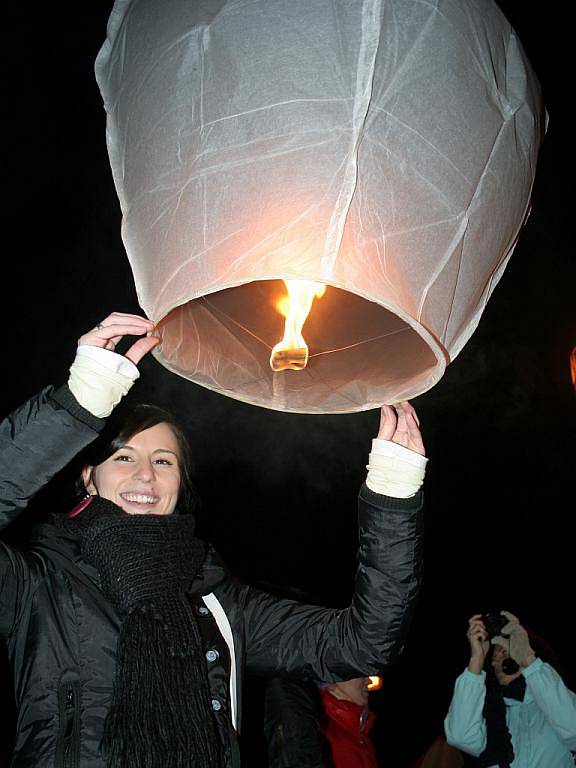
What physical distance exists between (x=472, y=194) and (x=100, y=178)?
3074 mm

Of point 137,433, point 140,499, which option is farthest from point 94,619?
point 137,433

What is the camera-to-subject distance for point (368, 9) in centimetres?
78

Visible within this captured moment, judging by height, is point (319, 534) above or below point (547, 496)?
below

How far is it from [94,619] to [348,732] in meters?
1.43

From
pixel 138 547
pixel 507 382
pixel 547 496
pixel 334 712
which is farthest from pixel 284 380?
pixel 547 496

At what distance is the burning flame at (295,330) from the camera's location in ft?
2.83

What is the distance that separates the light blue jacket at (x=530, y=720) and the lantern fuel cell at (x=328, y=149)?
1761 millimetres

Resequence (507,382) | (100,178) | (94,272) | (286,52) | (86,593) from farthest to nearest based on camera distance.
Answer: (507,382)
(94,272)
(100,178)
(86,593)
(286,52)

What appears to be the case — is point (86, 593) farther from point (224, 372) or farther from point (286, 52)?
point (286, 52)

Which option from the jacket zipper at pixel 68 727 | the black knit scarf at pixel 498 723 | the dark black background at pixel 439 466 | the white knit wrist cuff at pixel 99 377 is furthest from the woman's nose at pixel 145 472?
the dark black background at pixel 439 466

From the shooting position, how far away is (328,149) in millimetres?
720

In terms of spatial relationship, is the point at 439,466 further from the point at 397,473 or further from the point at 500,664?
the point at 397,473

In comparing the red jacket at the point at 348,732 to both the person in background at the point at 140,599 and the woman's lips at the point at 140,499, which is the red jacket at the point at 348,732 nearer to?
the person in background at the point at 140,599

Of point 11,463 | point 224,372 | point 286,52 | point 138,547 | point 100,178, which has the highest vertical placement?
point 100,178
